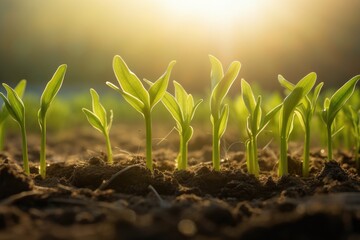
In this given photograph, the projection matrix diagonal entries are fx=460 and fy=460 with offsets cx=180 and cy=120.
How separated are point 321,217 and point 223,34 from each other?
1506 cm

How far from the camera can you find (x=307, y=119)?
89.5 inches

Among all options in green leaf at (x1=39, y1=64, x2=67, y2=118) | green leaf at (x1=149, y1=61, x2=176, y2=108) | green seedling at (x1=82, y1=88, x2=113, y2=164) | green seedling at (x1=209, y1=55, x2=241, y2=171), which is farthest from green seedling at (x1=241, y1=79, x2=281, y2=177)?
green leaf at (x1=39, y1=64, x2=67, y2=118)

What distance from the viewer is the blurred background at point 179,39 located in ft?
48.5

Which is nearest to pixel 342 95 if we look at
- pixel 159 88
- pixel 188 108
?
pixel 188 108

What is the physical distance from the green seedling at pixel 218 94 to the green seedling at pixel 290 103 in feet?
0.87

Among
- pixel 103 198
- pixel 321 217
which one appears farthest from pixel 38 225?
pixel 321 217

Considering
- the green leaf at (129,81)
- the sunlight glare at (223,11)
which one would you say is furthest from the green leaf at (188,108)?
the sunlight glare at (223,11)

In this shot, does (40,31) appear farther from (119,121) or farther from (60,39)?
(119,121)

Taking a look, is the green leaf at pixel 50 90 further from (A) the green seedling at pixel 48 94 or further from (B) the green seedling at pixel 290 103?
(B) the green seedling at pixel 290 103

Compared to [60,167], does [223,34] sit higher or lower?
higher

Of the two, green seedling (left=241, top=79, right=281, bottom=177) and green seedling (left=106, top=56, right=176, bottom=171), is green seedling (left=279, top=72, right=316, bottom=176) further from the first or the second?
green seedling (left=106, top=56, right=176, bottom=171)

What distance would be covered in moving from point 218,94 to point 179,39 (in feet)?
47.5

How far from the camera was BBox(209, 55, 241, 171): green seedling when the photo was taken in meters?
2.05

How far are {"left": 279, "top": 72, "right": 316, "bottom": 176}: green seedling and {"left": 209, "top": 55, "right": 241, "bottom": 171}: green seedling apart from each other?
27 cm
